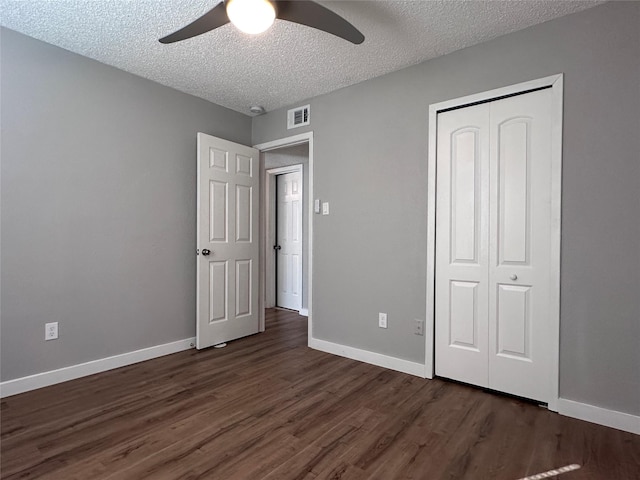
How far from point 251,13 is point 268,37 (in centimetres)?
76

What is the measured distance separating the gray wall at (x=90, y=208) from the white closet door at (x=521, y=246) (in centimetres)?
270

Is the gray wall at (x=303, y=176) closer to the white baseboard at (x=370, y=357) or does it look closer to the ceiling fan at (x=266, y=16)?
the white baseboard at (x=370, y=357)

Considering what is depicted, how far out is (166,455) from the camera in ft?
5.59

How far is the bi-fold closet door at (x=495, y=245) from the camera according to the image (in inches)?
87.9

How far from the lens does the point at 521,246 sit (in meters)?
2.30

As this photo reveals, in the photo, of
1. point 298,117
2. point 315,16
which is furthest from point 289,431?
point 298,117

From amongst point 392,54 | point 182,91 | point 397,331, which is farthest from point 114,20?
point 397,331

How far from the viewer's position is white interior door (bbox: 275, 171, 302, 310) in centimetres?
520

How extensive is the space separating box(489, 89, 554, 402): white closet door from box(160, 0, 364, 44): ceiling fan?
1.26 m

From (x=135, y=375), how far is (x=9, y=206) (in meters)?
1.49

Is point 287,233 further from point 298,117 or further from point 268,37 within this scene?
point 268,37

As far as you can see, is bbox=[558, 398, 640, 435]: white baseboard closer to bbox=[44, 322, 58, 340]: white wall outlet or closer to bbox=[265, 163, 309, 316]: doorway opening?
bbox=[265, 163, 309, 316]: doorway opening

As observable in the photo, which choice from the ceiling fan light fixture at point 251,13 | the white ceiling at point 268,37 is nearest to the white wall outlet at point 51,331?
the white ceiling at point 268,37

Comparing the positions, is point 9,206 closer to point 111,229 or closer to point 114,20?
point 111,229
